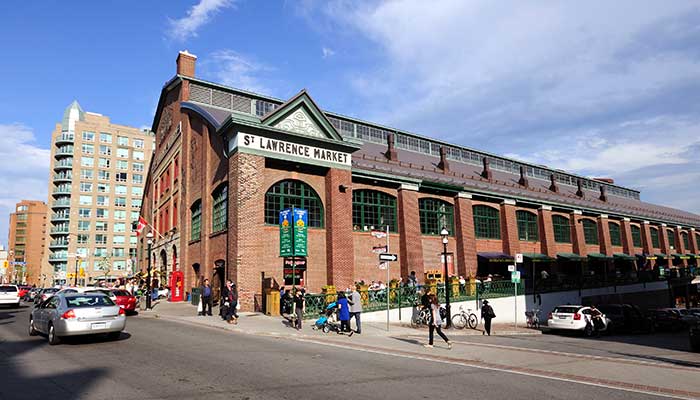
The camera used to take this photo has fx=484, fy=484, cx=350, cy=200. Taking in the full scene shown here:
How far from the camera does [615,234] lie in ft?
167

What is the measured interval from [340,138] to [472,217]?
1367cm

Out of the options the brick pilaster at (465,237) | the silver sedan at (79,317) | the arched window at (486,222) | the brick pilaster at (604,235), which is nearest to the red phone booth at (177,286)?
the silver sedan at (79,317)

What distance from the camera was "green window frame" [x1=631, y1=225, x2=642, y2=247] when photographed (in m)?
53.4

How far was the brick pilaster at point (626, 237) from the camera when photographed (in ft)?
166

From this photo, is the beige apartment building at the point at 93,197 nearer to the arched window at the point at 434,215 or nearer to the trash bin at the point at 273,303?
the arched window at the point at 434,215

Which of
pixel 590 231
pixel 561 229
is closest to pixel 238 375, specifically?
pixel 561 229

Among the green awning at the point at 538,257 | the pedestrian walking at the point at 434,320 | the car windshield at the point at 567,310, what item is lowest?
the car windshield at the point at 567,310

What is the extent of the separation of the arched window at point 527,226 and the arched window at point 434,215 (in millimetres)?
8024

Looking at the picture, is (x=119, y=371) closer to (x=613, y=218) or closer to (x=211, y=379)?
(x=211, y=379)

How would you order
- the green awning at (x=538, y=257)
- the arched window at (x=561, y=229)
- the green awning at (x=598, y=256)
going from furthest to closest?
1. the arched window at (x=561, y=229)
2. the green awning at (x=598, y=256)
3. the green awning at (x=538, y=257)

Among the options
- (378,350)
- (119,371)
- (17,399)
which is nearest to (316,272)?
(378,350)

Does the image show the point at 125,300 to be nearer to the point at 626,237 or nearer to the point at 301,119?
the point at 301,119

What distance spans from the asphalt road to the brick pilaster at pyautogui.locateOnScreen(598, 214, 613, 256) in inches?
1661

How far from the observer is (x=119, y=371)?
944cm
